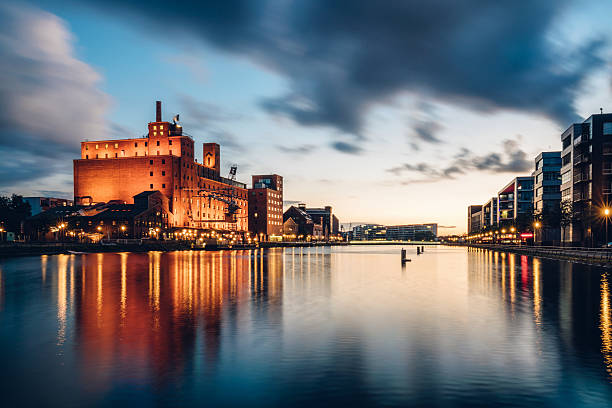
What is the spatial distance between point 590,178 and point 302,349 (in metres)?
98.7

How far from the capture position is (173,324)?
20.0 m

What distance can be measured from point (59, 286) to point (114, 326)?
19080mm

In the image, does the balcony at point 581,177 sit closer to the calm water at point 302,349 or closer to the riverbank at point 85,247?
the calm water at point 302,349

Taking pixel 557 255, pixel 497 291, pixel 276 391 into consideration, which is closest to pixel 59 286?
pixel 276 391

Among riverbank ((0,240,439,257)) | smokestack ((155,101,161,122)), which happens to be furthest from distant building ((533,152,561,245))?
smokestack ((155,101,161,122))

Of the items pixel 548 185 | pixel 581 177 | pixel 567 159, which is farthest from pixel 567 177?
pixel 548 185

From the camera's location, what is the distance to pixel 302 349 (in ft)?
52.5

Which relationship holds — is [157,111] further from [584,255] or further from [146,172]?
[584,255]

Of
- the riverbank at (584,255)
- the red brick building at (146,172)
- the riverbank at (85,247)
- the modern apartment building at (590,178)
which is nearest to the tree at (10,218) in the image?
the red brick building at (146,172)

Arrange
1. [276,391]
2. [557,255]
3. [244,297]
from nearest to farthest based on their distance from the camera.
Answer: [276,391]
[244,297]
[557,255]

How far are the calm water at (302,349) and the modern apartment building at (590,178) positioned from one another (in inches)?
2806

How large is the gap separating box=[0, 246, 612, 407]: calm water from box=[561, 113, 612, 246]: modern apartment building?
2806 inches

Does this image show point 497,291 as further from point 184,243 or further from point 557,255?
point 184,243

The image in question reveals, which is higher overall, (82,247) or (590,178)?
(590,178)
